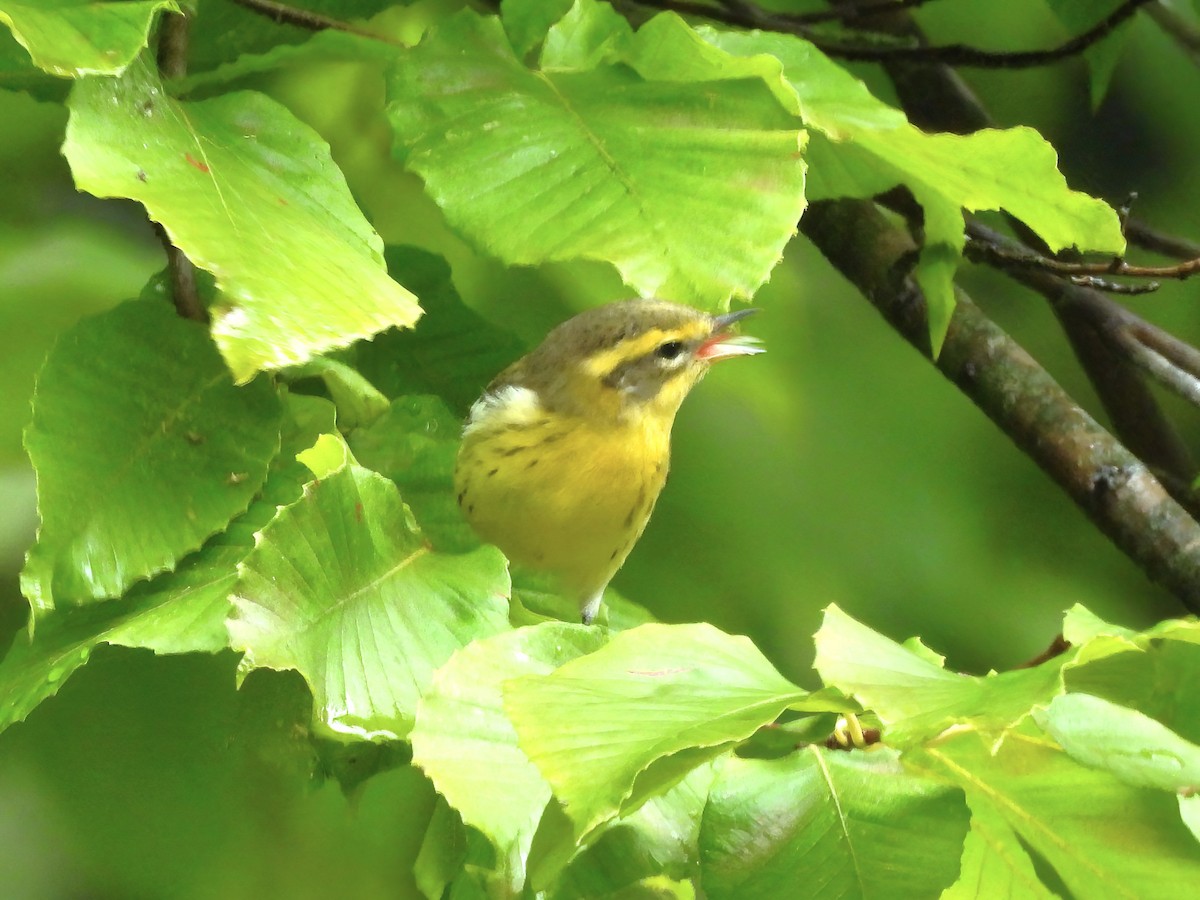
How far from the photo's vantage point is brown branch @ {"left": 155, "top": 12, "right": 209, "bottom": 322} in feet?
2.10

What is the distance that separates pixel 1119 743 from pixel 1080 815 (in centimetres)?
8

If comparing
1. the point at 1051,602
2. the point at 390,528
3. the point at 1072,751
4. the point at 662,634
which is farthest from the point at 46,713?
the point at 1051,602

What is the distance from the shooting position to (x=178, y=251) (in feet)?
2.11

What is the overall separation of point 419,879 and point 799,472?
85 centimetres

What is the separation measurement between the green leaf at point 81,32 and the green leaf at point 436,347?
28cm

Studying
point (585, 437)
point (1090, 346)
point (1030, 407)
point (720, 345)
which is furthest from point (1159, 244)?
point (585, 437)

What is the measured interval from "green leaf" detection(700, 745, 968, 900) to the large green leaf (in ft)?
0.75

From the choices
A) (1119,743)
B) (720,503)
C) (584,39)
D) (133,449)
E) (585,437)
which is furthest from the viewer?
(720,503)

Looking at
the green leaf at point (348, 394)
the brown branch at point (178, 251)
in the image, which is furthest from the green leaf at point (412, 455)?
the brown branch at point (178, 251)

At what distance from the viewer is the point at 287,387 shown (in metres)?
0.66

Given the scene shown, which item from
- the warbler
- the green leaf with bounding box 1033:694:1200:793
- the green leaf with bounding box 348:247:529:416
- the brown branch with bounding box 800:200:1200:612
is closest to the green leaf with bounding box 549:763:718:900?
the green leaf with bounding box 1033:694:1200:793

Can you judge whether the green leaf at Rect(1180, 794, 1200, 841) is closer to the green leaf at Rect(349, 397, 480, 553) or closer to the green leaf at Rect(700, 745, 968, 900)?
the green leaf at Rect(700, 745, 968, 900)

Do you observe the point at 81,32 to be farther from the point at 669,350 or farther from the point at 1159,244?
the point at 1159,244

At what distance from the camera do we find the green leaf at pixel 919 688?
0.37m
